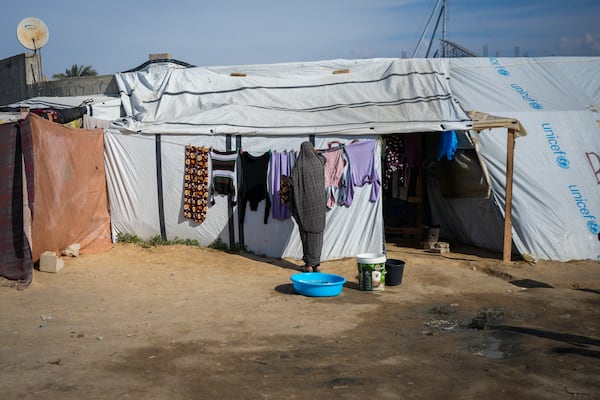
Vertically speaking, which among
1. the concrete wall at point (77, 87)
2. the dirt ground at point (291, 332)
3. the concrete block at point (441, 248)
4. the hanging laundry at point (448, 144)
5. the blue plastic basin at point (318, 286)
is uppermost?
the concrete wall at point (77, 87)

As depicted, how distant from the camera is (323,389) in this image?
Result: 13.2 feet

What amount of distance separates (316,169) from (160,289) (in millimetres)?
2481

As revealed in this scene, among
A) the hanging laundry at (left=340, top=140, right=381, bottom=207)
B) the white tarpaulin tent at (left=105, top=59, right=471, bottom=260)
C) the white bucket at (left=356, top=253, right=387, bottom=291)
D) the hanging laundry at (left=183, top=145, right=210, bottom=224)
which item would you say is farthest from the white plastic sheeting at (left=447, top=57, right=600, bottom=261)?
the hanging laundry at (left=183, top=145, right=210, bottom=224)

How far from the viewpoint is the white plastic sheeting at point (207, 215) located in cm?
863

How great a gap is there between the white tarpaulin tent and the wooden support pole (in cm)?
63

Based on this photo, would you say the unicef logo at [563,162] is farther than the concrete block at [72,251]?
Yes

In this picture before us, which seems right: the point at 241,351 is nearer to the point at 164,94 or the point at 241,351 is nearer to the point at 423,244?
the point at 423,244

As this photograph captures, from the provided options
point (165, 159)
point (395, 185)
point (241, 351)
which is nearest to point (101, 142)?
point (165, 159)

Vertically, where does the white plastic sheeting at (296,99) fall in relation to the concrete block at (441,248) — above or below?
above

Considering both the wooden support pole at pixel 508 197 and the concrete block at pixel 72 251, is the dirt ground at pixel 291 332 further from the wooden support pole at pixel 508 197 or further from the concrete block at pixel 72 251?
the wooden support pole at pixel 508 197

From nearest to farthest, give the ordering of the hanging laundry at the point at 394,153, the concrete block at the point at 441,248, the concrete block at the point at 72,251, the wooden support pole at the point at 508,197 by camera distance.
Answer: the wooden support pole at the point at 508,197 < the concrete block at the point at 72,251 < the concrete block at the point at 441,248 < the hanging laundry at the point at 394,153

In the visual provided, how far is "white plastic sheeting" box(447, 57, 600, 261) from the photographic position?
853 cm

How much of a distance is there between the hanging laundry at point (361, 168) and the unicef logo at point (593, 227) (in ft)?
10.0

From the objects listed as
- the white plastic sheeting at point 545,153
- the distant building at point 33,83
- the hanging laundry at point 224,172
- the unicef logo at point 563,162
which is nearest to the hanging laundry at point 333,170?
the hanging laundry at point 224,172
